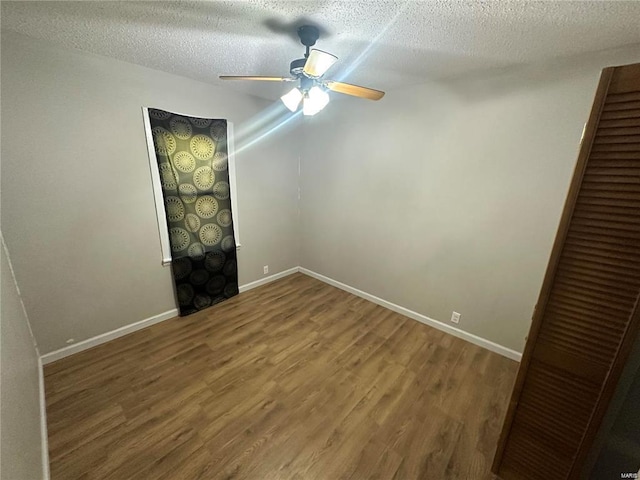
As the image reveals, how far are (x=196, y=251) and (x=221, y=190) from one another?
2.31ft

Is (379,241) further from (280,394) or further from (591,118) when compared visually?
(591,118)

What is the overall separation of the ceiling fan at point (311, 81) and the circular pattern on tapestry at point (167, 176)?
45.0 inches

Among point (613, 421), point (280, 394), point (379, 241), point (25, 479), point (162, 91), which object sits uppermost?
point (162, 91)

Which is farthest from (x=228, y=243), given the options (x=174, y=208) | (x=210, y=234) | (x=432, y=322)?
(x=432, y=322)

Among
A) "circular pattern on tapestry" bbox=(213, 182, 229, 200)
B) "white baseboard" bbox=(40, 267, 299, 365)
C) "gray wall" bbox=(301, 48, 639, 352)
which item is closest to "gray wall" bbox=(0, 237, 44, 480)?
"white baseboard" bbox=(40, 267, 299, 365)

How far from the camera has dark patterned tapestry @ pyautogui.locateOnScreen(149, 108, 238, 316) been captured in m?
2.37

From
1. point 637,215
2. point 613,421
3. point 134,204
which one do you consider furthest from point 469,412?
point 134,204

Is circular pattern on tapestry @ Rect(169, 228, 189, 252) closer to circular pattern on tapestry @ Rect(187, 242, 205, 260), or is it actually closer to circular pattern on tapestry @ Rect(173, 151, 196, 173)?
circular pattern on tapestry @ Rect(187, 242, 205, 260)

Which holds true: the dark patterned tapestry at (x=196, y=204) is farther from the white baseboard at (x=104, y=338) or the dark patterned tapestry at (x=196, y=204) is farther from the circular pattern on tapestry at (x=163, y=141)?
the white baseboard at (x=104, y=338)

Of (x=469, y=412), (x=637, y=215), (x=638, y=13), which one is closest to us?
(x=637, y=215)

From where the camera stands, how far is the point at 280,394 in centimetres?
185

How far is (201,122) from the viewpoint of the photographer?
250cm

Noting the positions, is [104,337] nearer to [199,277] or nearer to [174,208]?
[199,277]

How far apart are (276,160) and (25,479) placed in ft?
9.99
